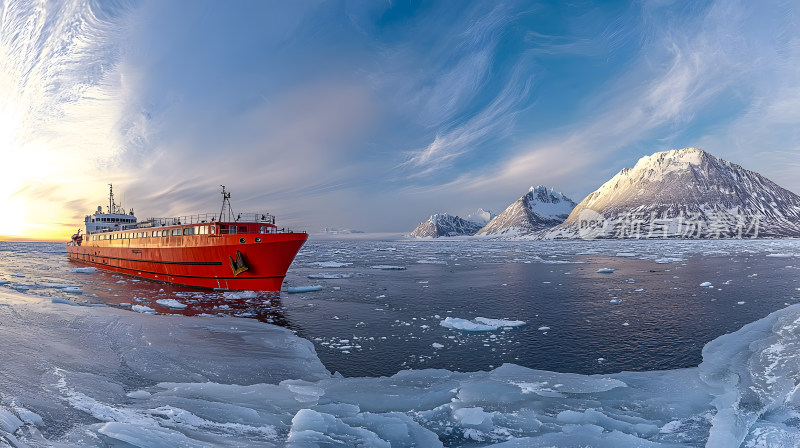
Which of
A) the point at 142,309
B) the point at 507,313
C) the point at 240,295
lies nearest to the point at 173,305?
the point at 142,309

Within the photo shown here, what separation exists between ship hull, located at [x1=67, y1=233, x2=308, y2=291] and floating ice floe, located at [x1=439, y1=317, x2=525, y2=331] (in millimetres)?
16071

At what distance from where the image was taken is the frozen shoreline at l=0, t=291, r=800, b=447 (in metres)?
6.77

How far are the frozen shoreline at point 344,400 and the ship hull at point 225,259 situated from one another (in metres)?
15.7

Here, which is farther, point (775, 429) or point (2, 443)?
point (775, 429)

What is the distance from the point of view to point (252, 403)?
830 cm

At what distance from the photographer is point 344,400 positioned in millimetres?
8938

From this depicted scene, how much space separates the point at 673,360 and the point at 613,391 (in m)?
4.87

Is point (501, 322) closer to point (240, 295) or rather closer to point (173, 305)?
point (173, 305)

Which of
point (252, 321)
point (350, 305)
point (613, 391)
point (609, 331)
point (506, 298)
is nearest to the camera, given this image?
point (613, 391)

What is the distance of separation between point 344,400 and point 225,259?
24.6 m

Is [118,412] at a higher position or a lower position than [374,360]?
higher

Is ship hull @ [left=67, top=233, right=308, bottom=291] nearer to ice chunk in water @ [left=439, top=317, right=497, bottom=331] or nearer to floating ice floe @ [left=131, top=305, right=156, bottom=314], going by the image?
floating ice floe @ [left=131, top=305, right=156, bottom=314]

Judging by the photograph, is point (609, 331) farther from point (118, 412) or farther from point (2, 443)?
point (2, 443)

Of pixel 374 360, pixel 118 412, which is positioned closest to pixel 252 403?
pixel 118 412
